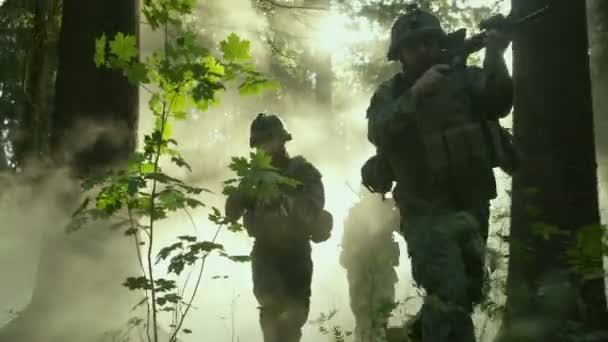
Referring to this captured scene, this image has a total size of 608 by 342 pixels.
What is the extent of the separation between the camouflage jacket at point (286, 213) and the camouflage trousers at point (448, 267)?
150 cm

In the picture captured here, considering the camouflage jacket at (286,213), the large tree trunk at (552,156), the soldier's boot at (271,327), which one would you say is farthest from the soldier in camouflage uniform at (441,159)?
the soldier's boot at (271,327)

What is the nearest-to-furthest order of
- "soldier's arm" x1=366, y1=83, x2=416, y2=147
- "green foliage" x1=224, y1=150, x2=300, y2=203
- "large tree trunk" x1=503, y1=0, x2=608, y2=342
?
"green foliage" x1=224, y1=150, x2=300, y2=203 < "soldier's arm" x1=366, y1=83, x2=416, y2=147 < "large tree trunk" x1=503, y1=0, x2=608, y2=342

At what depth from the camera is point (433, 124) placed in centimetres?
438

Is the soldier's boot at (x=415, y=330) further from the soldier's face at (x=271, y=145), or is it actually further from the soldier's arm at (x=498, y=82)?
the soldier's face at (x=271, y=145)

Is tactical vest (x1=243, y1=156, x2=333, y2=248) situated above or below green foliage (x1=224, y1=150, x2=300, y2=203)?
above

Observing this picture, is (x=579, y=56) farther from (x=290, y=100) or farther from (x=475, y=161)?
(x=290, y=100)

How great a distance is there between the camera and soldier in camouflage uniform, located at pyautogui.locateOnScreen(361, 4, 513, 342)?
407 cm

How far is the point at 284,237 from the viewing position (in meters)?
5.71

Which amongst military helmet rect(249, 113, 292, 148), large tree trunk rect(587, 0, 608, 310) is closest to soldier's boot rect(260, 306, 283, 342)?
military helmet rect(249, 113, 292, 148)

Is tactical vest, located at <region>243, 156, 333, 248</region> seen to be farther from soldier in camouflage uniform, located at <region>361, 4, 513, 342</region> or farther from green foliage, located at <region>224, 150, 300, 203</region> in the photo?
green foliage, located at <region>224, 150, 300, 203</region>

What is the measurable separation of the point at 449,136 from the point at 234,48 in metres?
1.46

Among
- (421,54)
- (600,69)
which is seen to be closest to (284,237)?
(421,54)

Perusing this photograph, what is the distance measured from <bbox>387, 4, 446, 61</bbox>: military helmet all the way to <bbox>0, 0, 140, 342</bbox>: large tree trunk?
2315mm

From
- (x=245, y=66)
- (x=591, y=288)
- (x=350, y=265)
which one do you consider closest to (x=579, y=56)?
(x=591, y=288)
